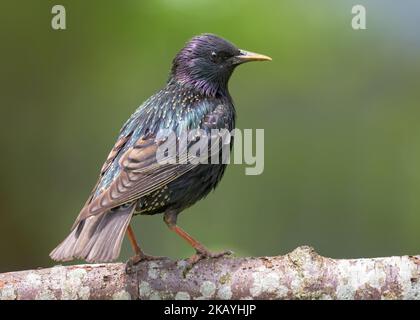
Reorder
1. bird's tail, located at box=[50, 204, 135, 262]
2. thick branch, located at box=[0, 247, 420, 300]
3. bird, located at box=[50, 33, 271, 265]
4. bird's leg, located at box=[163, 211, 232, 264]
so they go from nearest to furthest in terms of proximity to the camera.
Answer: thick branch, located at box=[0, 247, 420, 300], bird's tail, located at box=[50, 204, 135, 262], bird, located at box=[50, 33, 271, 265], bird's leg, located at box=[163, 211, 232, 264]

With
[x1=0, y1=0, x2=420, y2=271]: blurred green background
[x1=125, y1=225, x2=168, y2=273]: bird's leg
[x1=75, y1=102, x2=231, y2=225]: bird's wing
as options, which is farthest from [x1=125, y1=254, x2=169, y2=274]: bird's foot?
[x1=0, y1=0, x2=420, y2=271]: blurred green background

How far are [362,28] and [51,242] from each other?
2772 mm

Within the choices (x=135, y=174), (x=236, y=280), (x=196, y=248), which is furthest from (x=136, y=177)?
(x=236, y=280)

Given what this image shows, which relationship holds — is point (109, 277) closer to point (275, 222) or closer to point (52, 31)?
point (275, 222)

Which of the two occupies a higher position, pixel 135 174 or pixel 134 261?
pixel 135 174

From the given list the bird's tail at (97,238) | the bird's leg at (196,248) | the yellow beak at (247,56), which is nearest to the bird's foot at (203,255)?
the bird's leg at (196,248)

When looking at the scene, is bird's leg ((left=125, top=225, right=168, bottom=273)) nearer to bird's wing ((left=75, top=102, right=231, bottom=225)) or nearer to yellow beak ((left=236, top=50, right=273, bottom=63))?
bird's wing ((left=75, top=102, right=231, bottom=225))

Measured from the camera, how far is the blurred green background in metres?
6.23

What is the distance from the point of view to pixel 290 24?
5.97 m

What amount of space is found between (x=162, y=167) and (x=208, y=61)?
3.32 feet

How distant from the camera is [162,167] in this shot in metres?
4.85

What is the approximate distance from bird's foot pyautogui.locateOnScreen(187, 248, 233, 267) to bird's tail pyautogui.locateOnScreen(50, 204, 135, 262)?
40 cm

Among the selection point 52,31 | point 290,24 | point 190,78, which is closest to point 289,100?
point 290,24

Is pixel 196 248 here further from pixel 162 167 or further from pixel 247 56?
pixel 247 56
